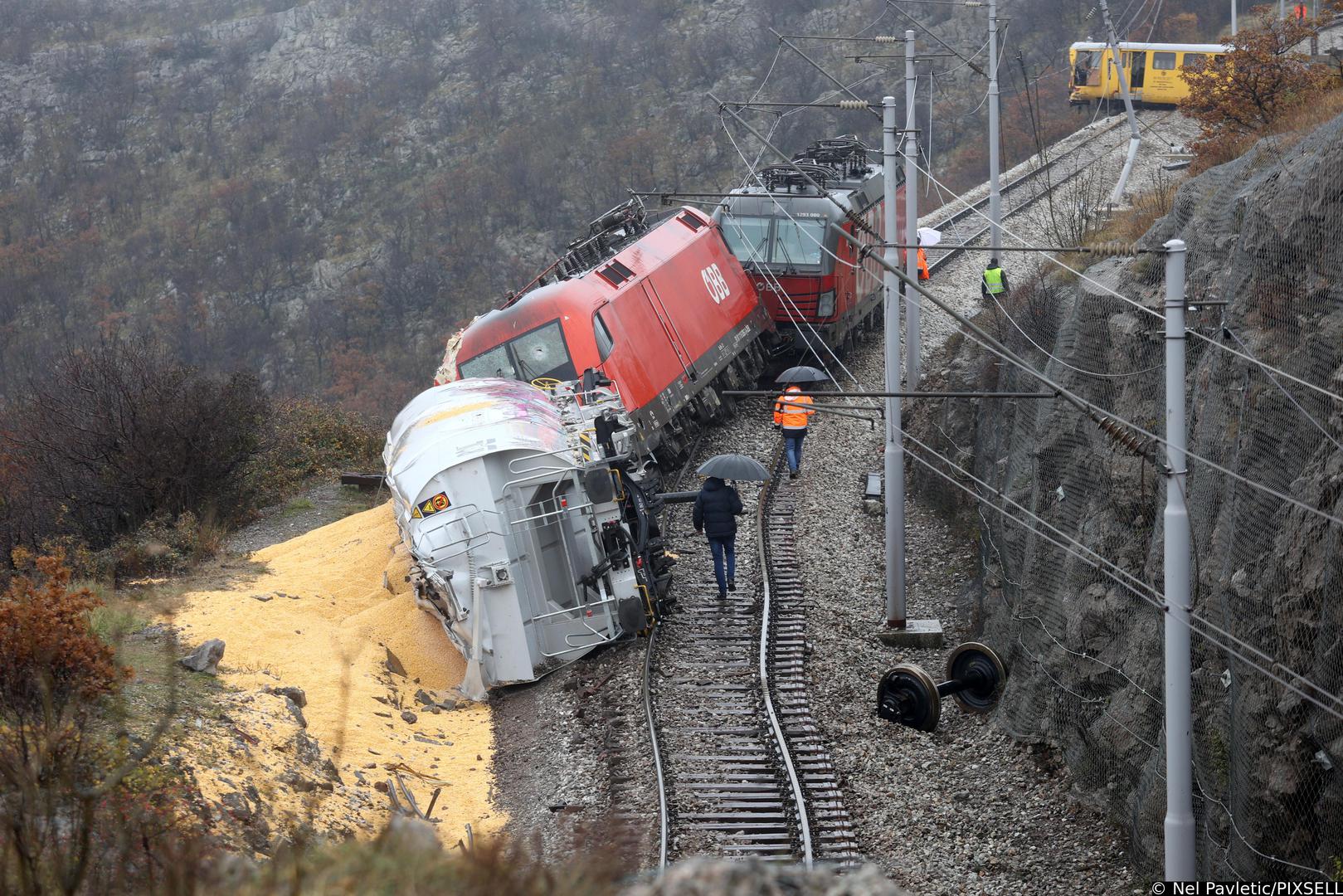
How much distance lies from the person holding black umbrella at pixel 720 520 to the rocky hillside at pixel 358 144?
33.4 m

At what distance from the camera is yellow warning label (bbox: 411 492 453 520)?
46.6 ft

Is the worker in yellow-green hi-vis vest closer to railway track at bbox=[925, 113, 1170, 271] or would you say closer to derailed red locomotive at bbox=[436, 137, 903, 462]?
derailed red locomotive at bbox=[436, 137, 903, 462]

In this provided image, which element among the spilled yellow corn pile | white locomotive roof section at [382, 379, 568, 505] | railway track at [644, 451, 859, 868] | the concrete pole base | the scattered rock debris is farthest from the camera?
the concrete pole base

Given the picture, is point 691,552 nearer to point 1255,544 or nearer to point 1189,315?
point 1189,315

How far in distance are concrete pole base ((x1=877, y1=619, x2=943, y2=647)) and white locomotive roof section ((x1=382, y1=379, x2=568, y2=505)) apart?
14.3 ft

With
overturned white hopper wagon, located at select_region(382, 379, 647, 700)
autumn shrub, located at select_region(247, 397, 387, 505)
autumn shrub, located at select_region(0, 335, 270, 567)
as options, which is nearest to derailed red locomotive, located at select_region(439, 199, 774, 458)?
overturned white hopper wagon, located at select_region(382, 379, 647, 700)

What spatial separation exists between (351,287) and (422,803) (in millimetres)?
48174

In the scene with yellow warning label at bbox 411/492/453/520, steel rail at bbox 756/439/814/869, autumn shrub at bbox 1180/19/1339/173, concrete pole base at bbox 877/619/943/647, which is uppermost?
autumn shrub at bbox 1180/19/1339/173

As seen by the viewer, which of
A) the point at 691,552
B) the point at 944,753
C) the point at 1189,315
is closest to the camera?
the point at 1189,315

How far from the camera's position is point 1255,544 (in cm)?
880

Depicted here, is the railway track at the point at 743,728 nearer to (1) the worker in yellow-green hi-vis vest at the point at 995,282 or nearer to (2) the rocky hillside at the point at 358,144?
(1) the worker in yellow-green hi-vis vest at the point at 995,282

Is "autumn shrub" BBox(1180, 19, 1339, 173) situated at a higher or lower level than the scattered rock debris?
higher

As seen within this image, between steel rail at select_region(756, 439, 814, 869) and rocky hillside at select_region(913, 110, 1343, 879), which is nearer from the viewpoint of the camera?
rocky hillside at select_region(913, 110, 1343, 879)

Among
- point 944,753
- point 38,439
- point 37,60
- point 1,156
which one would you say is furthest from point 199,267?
point 944,753
